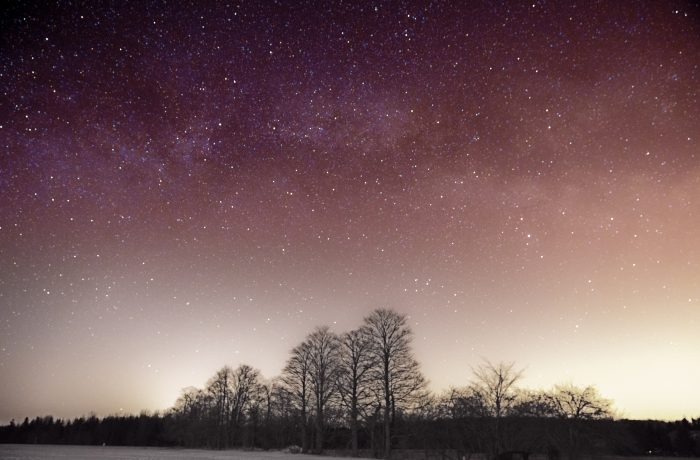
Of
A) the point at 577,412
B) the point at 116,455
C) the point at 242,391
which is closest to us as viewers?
the point at 116,455

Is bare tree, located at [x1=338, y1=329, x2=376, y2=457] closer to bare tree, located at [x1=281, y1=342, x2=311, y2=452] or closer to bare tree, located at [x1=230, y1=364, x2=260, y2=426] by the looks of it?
bare tree, located at [x1=281, y1=342, x2=311, y2=452]

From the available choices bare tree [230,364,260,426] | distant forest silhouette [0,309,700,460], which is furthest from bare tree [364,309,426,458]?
bare tree [230,364,260,426]

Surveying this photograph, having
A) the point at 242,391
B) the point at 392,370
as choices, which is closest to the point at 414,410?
the point at 392,370

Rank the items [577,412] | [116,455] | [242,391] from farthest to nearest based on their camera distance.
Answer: [242,391] → [577,412] → [116,455]

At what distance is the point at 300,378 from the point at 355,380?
46.8 feet

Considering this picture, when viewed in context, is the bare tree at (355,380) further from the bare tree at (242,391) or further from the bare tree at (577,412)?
the bare tree at (242,391)

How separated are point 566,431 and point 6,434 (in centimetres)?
17052

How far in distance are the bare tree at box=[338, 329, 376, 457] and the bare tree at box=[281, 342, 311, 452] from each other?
11.2m

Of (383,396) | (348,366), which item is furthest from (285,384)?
(383,396)

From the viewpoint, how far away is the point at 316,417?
54875 mm

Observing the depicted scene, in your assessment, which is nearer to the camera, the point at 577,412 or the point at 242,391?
the point at 577,412

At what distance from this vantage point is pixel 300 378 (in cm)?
5819

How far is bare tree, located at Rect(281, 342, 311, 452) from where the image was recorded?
57.8 metres

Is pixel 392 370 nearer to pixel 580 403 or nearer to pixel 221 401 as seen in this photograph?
pixel 580 403
